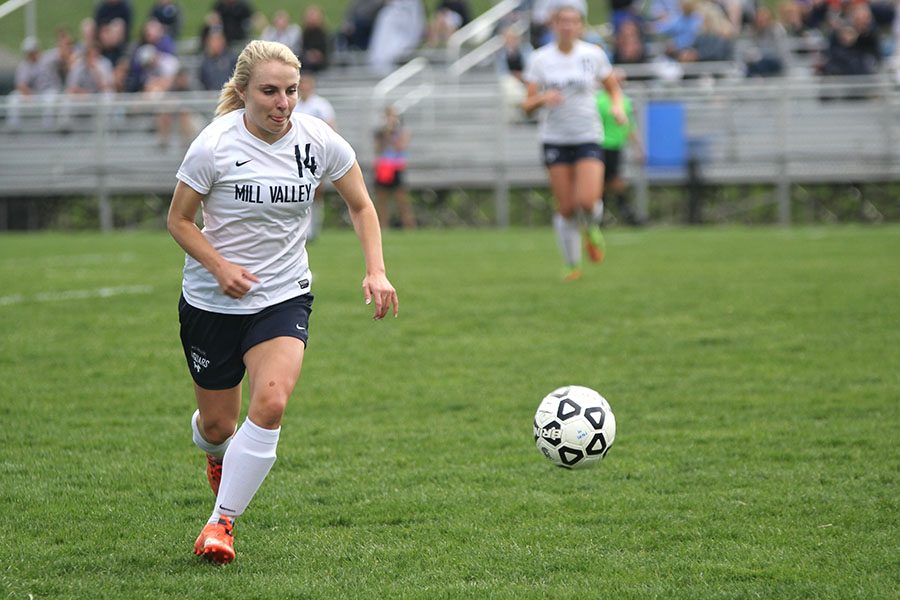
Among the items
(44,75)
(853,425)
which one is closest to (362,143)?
(44,75)

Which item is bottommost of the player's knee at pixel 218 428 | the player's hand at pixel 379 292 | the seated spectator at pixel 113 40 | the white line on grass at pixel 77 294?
the white line on grass at pixel 77 294

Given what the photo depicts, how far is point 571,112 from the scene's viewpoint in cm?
1289

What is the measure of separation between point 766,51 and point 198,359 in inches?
789

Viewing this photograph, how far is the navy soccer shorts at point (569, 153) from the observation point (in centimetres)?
1290

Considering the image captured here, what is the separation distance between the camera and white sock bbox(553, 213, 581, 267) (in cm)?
1305

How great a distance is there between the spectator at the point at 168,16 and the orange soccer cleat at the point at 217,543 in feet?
75.3

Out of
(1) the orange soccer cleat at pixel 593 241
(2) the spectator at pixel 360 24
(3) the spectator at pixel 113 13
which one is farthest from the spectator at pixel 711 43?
(1) the orange soccer cleat at pixel 593 241

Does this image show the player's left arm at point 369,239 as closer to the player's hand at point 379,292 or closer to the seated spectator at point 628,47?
the player's hand at point 379,292

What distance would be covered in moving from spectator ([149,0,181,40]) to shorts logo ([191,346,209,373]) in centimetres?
2242

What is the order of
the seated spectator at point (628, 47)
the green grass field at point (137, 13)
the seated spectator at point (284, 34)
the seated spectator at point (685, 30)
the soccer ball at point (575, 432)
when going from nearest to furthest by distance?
the soccer ball at point (575, 432)
the seated spectator at point (628, 47)
the seated spectator at point (685, 30)
the seated spectator at point (284, 34)
the green grass field at point (137, 13)

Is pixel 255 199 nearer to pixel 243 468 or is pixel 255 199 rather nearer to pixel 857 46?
pixel 243 468

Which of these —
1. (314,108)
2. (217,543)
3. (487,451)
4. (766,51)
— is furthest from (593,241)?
(766,51)

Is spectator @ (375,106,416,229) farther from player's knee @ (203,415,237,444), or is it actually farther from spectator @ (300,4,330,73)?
player's knee @ (203,415,237,444)

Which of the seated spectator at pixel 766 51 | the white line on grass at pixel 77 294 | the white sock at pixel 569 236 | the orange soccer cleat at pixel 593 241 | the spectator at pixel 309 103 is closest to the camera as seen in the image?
the white line on grass at pixel 77 294
